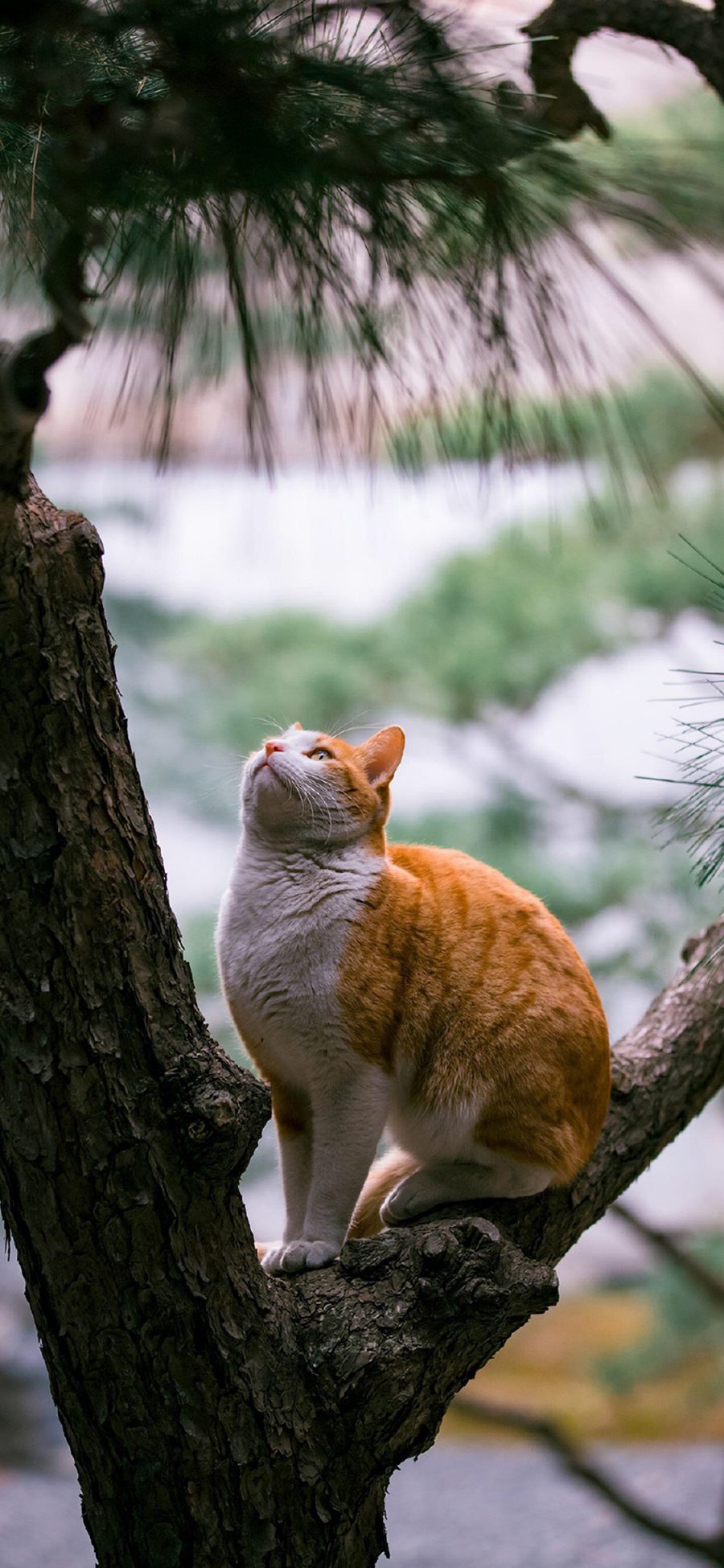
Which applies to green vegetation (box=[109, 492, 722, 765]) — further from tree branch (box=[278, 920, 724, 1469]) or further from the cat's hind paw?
tree branch (box=[278, 920, 724, 1469])

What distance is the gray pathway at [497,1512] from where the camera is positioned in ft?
8.81

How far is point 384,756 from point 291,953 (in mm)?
239

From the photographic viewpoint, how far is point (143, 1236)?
2.86 feet

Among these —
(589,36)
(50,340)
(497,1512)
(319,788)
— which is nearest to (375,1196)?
(319,788)

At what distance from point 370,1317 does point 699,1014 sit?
22.4 inches

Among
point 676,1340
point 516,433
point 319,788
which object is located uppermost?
point 516,433

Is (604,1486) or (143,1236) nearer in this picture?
(143,1236)

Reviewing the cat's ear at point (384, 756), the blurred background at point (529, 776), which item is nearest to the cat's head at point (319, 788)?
the cat's ear at point (384, 756)

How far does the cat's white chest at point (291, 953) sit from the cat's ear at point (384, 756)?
9 centimetres

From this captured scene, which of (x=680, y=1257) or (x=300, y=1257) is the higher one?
(x=300, y=1257)

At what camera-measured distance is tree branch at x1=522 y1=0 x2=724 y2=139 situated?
865 mm

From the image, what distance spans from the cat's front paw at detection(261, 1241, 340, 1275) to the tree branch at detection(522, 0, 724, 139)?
0.87m

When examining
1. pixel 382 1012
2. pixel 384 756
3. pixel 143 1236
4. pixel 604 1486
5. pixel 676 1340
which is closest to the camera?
pixel 143 1236

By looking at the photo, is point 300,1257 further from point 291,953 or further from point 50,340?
point 50,340
